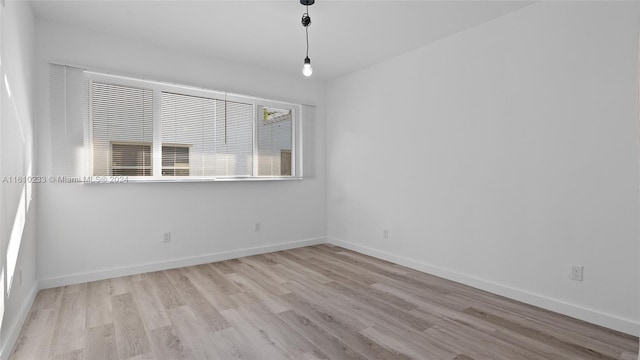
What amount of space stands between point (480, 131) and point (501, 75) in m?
0.53

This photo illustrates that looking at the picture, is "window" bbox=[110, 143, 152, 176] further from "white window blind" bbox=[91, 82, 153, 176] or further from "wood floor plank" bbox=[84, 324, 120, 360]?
"wood floor plank" bbox=[84, 324, 120, 360]

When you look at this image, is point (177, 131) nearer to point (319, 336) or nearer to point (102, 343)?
point (102, 343)

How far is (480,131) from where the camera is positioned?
3150 mm

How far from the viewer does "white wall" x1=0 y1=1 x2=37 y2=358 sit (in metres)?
1.95

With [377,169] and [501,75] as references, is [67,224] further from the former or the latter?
[501,75]

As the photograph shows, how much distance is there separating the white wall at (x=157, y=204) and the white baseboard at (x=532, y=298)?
1687 mm

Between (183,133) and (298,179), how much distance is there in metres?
1.70

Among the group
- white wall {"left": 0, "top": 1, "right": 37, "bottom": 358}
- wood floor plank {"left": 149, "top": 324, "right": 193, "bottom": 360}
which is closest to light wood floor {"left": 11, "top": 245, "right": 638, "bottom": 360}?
wood floor plank {"left": 149, "top": 324, "right": 193, "bottom": 360}

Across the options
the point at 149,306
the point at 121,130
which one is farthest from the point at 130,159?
the point at 149,306

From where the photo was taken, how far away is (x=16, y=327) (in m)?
2.18

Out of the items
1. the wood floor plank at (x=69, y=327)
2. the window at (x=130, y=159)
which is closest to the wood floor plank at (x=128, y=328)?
the wood floor plank at (x=69, y=327)

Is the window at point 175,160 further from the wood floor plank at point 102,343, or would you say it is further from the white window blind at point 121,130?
the wood floor plank at point 102,343

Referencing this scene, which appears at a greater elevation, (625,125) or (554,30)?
(554,30)

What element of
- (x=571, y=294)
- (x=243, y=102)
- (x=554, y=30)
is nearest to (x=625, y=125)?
(x=554, y=30)
